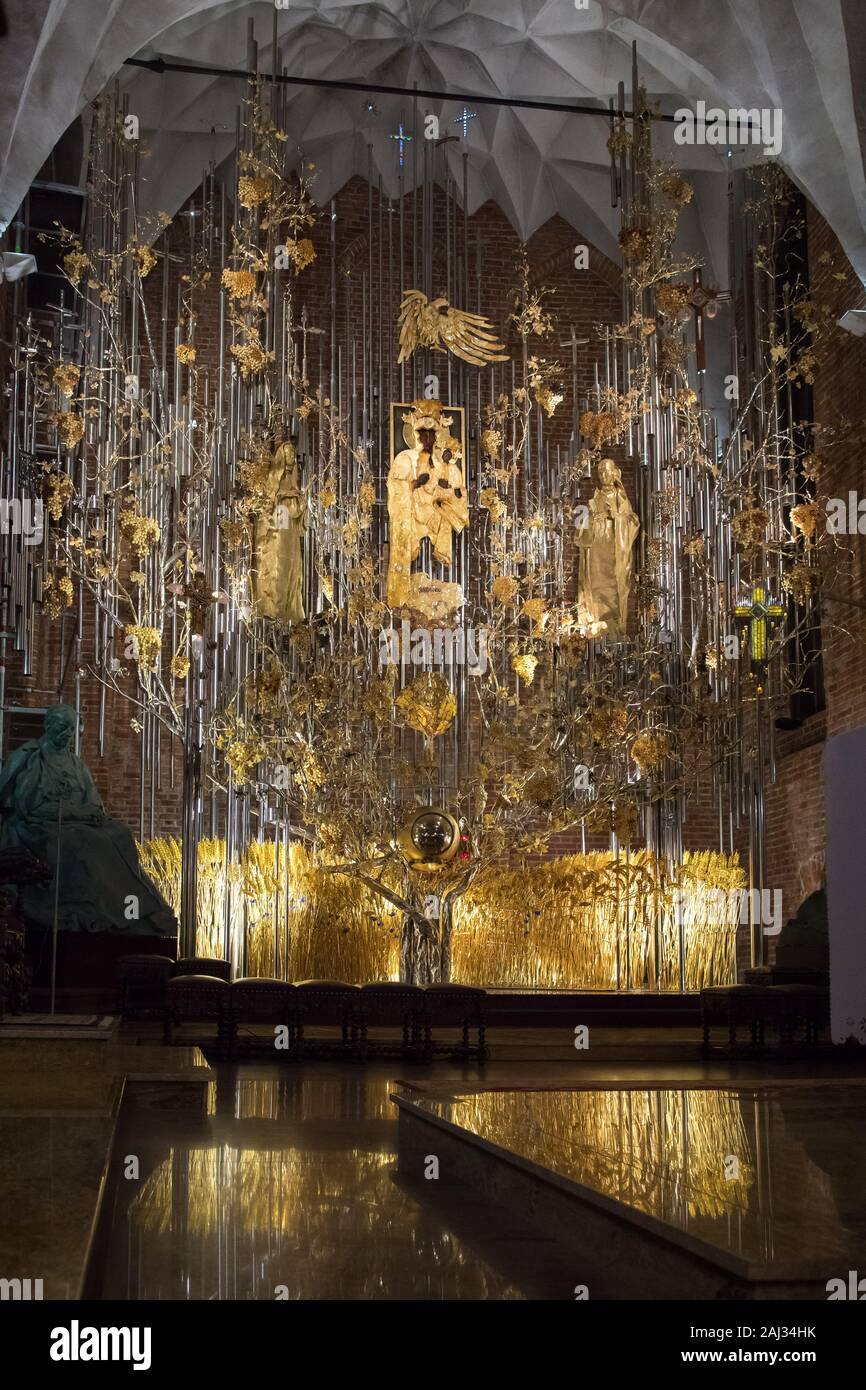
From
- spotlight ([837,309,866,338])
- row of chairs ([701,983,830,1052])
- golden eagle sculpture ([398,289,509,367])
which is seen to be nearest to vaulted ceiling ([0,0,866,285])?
spotlight ([837,309,866,338])

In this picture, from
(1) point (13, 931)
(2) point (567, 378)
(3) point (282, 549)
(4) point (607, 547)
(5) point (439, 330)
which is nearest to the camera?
(1) point (13, 931)

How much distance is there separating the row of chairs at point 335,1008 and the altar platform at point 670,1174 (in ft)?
13.6

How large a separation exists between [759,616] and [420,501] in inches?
125

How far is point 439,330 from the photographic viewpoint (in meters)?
14.1

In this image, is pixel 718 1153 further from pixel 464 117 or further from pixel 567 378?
pixel 464 117

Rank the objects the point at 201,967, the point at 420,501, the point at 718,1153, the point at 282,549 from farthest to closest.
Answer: the point at 420,501, the point at 282,549, the point at 201,967, the point at 718,1153

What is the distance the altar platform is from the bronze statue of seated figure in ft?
20.0

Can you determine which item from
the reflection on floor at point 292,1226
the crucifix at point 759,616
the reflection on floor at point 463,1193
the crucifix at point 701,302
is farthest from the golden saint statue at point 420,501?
the reflection on floor at point 292,1226

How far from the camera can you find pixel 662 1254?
2.97 m

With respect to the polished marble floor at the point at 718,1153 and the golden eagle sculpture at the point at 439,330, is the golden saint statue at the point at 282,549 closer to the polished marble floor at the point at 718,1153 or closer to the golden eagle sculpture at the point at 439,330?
the golden eagle sculpture at the point at 439,330

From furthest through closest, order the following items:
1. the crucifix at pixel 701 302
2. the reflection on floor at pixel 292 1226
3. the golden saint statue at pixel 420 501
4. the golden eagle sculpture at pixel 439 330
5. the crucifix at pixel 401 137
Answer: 1. the crucifix at pixel 401 137
2. the golden eagle sculpture at pixel 439 330
3. the golden saint statue at pixel 420 501
4. the crucifix at pixel 701 302
5. the reflection on floor at pixel 292 1226

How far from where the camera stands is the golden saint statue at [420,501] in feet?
45.2

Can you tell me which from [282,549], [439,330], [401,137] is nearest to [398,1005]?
[282,549]
